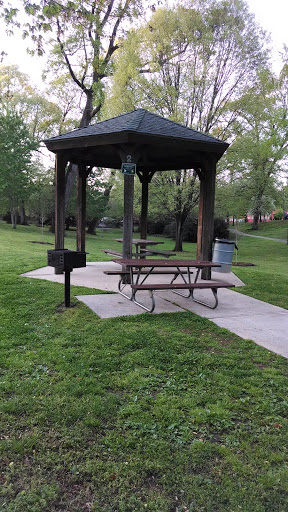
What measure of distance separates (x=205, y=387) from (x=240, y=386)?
31 cm

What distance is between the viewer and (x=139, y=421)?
2529 millimetres

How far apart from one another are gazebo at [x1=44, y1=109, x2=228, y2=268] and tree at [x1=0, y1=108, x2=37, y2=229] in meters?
17.9

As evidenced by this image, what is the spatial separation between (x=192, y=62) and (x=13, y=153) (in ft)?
48.2

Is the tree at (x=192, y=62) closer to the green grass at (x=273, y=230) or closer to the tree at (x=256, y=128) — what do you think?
the tree at (x=256, y=128)

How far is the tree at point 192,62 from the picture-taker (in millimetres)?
15500

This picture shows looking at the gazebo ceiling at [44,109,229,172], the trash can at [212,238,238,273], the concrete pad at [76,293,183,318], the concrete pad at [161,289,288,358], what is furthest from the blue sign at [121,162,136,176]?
the trash can at [212,238,238,273]

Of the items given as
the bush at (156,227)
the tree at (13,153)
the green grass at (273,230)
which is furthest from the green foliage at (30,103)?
the green grass at (273,230)

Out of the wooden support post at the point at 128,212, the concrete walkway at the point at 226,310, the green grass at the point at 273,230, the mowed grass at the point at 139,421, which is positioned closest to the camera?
the mowed grass at the point at 139,421

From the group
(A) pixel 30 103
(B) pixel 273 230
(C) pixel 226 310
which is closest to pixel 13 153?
(A) pixel 30 103

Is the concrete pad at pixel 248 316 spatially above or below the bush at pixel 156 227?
below

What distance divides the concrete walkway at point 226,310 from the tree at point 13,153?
20.1 m

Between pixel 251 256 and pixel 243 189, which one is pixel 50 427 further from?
pixel 251 256

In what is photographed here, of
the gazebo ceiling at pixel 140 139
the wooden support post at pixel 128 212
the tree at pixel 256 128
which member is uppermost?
the tree at pixel 256 128

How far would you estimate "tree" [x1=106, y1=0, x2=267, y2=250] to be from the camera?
1550 centimetres
